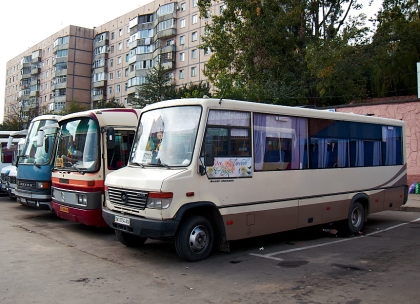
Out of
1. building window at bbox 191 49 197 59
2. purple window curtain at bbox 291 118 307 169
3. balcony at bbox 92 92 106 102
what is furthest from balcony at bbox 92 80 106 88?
purple window curtain at bbox 291 118 307 169

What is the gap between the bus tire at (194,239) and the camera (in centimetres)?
725

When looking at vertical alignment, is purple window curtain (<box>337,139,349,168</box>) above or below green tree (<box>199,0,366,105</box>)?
below

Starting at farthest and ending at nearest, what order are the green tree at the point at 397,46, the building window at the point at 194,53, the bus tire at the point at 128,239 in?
the building window at the point at 194,53, the green tree at the point at 397,46, the bus tire at the point at 128,239

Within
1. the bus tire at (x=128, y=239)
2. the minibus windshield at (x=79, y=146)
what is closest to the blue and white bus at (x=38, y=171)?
the minibus windshield at (x=79, y=146)

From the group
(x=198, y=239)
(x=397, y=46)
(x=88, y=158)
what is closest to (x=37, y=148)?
(x=88, y=158)

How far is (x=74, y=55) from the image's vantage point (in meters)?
66.9

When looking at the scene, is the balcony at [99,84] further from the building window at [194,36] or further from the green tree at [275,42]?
the green tree at [275,42]

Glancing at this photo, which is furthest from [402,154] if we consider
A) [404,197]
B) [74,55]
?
[74,55]

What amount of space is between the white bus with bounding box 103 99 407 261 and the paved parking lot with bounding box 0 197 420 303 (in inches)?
21.5

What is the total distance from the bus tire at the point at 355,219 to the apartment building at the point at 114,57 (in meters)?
32.8

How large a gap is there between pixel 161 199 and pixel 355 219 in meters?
6.05

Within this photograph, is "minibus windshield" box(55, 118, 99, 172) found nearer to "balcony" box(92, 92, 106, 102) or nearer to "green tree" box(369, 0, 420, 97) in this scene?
"green tree" box(369, 0, 420, 97)

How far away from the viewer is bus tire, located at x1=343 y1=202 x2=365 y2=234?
10.5 m

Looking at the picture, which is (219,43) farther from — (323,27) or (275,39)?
(323,27)
